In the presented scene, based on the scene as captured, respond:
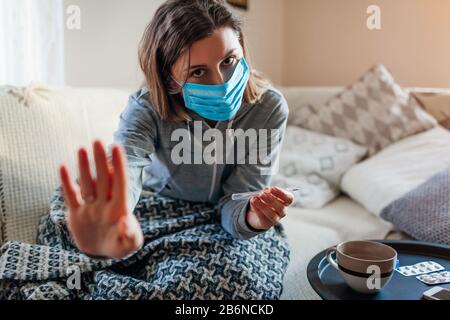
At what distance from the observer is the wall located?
1.04 m

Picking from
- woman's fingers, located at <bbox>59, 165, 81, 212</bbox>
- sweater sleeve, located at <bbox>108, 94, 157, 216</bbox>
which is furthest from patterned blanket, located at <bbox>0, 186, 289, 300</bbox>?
woman's fingers, located at <bbox>59, 165, 81, 212</bbox>

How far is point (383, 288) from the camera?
25.6 inches

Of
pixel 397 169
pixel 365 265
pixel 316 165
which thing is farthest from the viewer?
pixel 316 165

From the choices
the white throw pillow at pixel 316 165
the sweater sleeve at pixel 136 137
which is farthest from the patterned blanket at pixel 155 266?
the white throw pillow at pixel 316 165

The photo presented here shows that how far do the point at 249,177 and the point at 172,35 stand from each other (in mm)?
316

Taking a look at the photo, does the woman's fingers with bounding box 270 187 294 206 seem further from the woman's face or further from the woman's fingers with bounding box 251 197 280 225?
the woman's face

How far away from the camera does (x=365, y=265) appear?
616mm

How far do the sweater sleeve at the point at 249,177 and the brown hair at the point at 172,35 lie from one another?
107mm

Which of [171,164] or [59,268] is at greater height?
[171,164]

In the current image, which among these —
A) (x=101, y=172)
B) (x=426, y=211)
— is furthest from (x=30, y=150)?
(x=426, y=211)

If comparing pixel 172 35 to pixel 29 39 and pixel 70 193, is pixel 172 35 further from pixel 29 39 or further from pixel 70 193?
pixel 29 39
